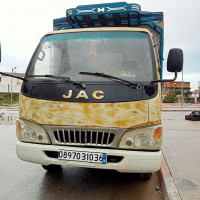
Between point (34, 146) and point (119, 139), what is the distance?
1.10 metres

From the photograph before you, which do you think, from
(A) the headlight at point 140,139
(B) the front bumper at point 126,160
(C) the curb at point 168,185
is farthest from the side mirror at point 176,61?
(C) the curb at point 168,185

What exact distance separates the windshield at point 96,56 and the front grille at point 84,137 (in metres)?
0.69

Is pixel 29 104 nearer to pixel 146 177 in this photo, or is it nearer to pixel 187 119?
pixel 146 177

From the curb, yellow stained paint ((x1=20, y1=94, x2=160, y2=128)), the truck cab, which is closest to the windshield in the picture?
the truck cab

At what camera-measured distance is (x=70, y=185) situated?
3.93 metres

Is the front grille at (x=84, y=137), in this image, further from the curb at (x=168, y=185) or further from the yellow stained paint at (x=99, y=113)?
the curb at (x=168, y=185)

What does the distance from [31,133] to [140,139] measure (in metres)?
1.42

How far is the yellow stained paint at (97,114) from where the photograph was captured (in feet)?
9.98

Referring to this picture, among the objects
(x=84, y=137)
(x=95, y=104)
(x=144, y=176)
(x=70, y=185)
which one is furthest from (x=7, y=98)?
(x=95, y=104)

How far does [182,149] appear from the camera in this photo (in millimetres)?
5898

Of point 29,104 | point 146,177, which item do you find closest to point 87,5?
point 29,104

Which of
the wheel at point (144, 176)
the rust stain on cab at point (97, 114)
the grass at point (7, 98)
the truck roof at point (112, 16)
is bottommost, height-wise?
the grass at point (7, 98)

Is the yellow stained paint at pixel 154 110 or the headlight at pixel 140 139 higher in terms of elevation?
the yellow stained paint at pixel 154 110

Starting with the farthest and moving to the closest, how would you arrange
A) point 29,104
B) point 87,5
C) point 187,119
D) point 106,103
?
point 187,119 → point 87,5 → point 29,104 → point 106,103
